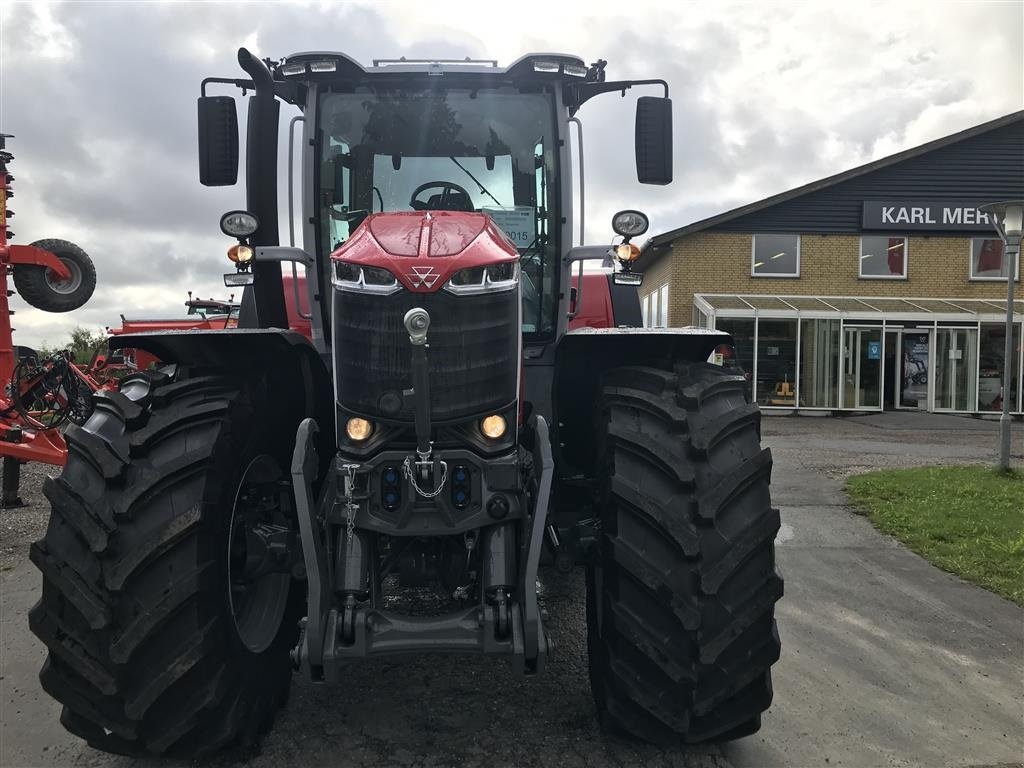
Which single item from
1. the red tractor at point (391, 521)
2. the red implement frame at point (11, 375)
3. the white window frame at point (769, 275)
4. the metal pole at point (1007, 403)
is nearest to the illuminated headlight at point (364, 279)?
the red tractor at point (391, 521)

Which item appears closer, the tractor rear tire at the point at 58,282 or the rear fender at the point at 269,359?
the rear fender at the point at 269,359

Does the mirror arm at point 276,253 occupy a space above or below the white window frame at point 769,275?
below

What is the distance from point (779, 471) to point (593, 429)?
771cm

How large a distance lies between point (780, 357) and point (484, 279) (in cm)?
1906

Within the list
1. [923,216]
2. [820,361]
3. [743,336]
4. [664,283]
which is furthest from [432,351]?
[923,216]

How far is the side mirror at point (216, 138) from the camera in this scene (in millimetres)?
3367

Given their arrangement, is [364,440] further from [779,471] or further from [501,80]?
[779,471]

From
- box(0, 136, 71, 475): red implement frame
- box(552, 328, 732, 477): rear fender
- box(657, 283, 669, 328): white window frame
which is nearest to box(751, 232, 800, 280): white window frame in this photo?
box(657, 283, 669, 328): white window frame

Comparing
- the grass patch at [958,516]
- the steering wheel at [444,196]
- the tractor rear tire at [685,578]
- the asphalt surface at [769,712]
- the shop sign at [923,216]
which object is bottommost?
the grass patch at [958,516]

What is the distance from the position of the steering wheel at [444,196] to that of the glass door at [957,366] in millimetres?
20032

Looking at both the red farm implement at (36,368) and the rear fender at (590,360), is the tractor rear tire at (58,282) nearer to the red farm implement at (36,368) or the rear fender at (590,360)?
the red farm implement at (36,368)

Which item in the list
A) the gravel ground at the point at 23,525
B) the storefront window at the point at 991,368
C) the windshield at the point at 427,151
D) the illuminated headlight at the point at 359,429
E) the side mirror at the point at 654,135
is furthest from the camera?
the storefront window at the point at 991,368

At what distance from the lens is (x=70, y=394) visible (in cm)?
916

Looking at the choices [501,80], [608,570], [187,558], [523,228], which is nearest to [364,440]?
[187,558]
